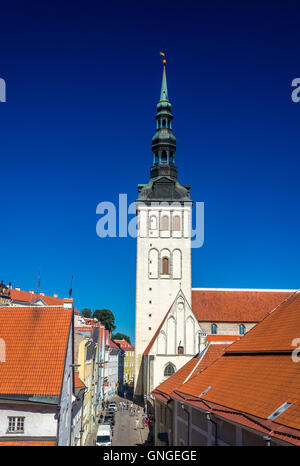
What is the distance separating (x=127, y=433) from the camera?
37906mm

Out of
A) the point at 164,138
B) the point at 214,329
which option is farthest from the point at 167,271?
the point at 164,138

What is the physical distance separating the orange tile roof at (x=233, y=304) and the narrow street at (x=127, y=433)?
18.2 m

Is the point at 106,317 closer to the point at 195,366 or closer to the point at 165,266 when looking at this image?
the point at 165,266

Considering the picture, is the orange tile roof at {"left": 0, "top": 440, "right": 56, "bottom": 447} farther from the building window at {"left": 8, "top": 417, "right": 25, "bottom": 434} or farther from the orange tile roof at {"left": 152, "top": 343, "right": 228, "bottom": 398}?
the orange tile roof at {"left": 152, "top": 343, "right": 228, "bottom": 398}

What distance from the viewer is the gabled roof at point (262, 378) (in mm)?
12656

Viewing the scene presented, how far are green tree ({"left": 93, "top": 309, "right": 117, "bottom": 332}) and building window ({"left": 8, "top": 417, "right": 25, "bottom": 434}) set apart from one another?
89.9 meters

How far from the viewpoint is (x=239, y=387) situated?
53.4 ft

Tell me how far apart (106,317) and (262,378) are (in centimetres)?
9518

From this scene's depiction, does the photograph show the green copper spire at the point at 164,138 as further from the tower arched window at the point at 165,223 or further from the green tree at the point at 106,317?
the green tree at the point at 106,317

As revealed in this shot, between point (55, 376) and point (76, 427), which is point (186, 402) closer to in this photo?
point (55, 376)

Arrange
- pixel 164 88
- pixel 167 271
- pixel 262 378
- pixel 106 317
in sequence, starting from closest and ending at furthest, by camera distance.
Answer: pixel 262 378 < pixel 167 271 < pixel 164 88 < pixel 106 317

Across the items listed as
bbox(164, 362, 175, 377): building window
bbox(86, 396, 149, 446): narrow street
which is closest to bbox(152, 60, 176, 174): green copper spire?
bbox(164, 362, 175, 377): building window

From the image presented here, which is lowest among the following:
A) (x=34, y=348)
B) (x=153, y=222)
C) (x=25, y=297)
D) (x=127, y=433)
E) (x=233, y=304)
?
(x=127, y=433)
